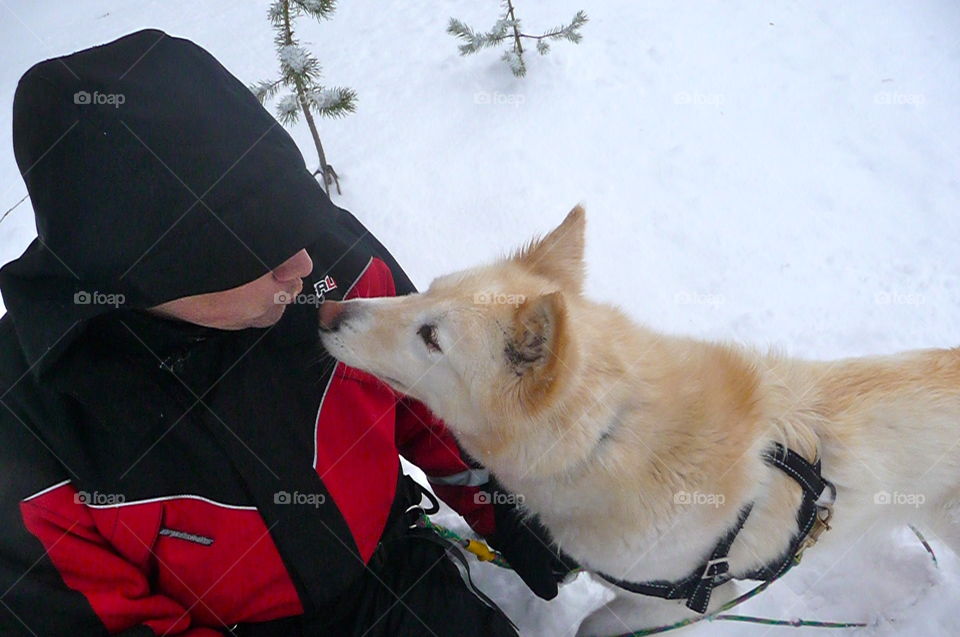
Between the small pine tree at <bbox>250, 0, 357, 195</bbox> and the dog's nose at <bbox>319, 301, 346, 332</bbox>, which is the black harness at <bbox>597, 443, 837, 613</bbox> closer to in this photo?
the dog's nose at <bbox>319, 301, 346, 332</bbox>

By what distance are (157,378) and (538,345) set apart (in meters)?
0.93

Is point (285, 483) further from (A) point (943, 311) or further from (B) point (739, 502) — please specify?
(A) point (943, 311)

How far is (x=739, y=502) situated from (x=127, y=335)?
164cm

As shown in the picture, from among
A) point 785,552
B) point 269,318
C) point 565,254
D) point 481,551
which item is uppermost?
point 269,318

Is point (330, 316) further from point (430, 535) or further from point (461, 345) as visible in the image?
point (430, 535)

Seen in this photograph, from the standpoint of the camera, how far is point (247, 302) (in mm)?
1458

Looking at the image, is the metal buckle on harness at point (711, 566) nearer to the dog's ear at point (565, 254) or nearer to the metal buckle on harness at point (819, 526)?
the metal buckle on harness at point (819, 526)

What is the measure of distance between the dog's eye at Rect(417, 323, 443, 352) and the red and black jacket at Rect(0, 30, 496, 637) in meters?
0.30

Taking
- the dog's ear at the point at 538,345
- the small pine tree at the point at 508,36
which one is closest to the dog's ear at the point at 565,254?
the dog's ear at the point at 538,345

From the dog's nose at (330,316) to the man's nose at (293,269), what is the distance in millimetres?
153

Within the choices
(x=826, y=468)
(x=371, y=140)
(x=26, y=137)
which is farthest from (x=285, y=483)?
(x=371, y=140)

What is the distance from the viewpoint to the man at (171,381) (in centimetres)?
121

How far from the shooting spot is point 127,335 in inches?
54.7

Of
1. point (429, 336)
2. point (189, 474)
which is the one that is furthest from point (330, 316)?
point (189, 474)
